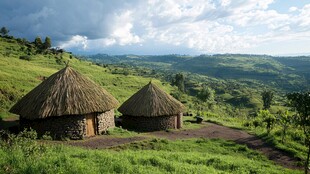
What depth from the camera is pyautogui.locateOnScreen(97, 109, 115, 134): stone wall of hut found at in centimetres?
2561

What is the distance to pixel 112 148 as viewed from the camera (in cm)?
2083

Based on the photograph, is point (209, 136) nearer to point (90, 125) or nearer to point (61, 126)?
point (90, 125)

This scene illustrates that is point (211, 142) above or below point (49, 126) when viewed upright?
below

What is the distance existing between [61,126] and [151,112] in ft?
31.2

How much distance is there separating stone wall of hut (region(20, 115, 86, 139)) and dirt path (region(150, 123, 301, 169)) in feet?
25.6

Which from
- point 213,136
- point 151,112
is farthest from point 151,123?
point 213,136

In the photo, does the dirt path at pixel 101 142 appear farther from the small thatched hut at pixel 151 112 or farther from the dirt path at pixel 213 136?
the small thatched hut at pixel 151 112

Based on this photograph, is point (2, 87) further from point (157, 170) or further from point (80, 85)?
point (157, 170)

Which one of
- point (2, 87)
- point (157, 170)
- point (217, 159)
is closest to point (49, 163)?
point (157, 170)

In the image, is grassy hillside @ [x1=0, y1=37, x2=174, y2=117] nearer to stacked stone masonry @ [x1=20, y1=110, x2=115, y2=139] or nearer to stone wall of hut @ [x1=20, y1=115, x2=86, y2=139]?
stacked stone masonry @ [x1=20, y1=110, x2=115, y2=139]

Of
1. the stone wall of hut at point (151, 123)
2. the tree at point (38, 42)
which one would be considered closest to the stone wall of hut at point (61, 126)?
the stone wall of hut at point (151, 123)

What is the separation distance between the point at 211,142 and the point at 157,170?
43.9ft

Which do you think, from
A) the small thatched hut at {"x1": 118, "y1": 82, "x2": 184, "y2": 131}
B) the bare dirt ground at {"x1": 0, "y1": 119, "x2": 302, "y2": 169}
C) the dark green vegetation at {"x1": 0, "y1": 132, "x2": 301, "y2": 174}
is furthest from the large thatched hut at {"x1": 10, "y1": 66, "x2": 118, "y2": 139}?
the dark green vegetation at {"x1": 0, "y1": 132, "x2": 301, "y2": 174}

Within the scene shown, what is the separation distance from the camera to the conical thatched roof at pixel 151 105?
29.7 m
